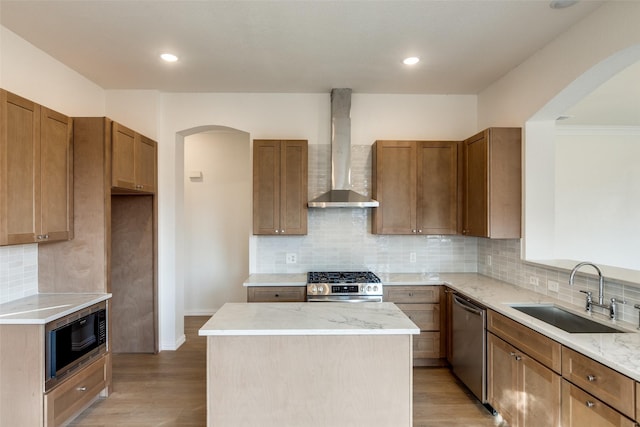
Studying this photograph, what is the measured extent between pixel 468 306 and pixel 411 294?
2.12 ft

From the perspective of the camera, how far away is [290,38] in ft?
8.61

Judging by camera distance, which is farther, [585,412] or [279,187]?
[279,187]

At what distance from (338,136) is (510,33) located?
5.98ft

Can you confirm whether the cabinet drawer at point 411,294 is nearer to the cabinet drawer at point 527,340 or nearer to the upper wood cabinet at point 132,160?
the cabinet drawer at point 527,340

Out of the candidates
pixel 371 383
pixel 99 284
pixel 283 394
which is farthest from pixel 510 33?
pixel 99 284

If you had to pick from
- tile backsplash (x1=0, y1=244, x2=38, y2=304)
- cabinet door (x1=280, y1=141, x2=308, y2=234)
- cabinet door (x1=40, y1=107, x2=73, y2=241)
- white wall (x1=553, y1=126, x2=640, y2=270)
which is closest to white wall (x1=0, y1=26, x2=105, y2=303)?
tile backsplash (x1=0, y1=244, x2=38, y2=304)

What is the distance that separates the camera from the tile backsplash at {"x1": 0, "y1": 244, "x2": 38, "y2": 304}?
2.50 m

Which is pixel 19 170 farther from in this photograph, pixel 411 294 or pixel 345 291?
pixel 411 294

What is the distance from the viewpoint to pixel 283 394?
6.07ft

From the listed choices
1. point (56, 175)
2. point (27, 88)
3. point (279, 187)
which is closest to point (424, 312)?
point (279, 187)

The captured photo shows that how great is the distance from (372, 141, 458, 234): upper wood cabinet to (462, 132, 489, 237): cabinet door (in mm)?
142

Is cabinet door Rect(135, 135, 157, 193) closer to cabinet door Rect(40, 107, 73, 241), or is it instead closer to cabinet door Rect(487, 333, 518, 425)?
cabinet door Rect(40, 107, 73, 241)

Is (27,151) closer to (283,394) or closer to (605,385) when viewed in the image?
(283,394)

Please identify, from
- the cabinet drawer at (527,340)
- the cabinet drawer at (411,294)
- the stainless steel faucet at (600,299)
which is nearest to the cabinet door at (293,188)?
the cabinet drawer at (411,294)
